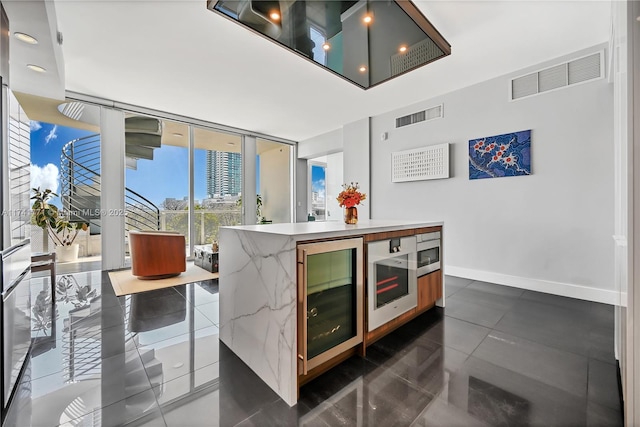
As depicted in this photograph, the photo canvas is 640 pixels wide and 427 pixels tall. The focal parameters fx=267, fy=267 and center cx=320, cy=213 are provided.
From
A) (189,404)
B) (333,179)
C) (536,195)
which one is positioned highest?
(333,179)

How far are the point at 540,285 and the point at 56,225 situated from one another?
293 inches

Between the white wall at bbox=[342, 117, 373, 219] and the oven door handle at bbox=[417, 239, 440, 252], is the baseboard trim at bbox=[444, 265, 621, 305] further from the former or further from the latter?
the white wall at bbox=[342, 117, 373, 219]

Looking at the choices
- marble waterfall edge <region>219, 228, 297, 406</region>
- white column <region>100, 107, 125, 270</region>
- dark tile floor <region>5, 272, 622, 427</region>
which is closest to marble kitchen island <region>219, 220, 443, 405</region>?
marble waterfall edge <region>219, 228, 297, 406</region>

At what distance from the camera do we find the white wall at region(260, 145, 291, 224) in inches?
297

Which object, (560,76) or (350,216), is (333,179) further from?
(350,216)

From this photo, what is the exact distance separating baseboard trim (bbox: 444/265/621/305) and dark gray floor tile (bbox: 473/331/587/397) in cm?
160

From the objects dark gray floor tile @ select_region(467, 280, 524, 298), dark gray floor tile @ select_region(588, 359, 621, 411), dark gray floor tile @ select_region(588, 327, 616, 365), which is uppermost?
dark gray floor tile @ select_region(467, 280, 524, 298)

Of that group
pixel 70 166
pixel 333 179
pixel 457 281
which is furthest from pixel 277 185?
pixel 457 281

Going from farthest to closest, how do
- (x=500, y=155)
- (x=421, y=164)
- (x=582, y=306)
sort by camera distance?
(x=421, y=164) → (x=500, y=155) → (x=582, y=306)

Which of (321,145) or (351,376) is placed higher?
(321,145)

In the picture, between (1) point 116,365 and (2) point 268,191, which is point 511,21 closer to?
(1) point 116,365

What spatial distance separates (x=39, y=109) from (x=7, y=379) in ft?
15.4

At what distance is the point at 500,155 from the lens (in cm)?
360

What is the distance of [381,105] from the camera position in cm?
472
